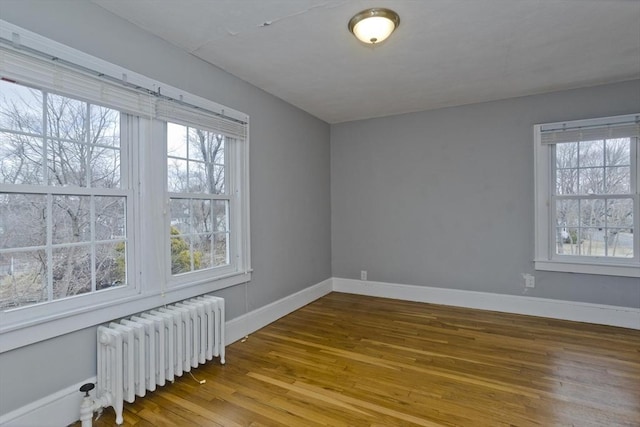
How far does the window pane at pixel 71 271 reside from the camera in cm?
193

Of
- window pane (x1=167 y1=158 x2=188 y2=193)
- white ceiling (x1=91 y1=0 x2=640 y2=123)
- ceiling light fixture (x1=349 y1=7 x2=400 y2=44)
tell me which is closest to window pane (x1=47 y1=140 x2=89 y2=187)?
window pane (x1=167 y1=158 x2=188 y2=193)

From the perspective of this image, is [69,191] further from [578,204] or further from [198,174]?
[578,204]

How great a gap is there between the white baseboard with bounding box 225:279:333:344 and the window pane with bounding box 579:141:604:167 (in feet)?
11.5

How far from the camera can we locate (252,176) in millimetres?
3352

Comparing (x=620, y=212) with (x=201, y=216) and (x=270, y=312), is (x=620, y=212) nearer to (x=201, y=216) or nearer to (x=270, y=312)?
(x=270, y=312)

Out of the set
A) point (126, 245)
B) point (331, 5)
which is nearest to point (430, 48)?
point (331, 5)

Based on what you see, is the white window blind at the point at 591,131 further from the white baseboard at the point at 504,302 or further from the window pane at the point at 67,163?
the window pane at the point at 67,163

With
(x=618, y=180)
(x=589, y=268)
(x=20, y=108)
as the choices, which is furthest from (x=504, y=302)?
(x=20, y=108)

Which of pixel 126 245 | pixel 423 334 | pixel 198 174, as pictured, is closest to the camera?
pixel 126 245

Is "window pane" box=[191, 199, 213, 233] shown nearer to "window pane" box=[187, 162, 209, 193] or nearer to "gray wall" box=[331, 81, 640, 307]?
"window pane" box=[187, 162, 209, 193]

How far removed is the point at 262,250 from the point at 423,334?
6.17 ft

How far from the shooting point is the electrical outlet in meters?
3.74

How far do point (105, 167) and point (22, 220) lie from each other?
1.84 feet

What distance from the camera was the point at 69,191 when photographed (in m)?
1.96
